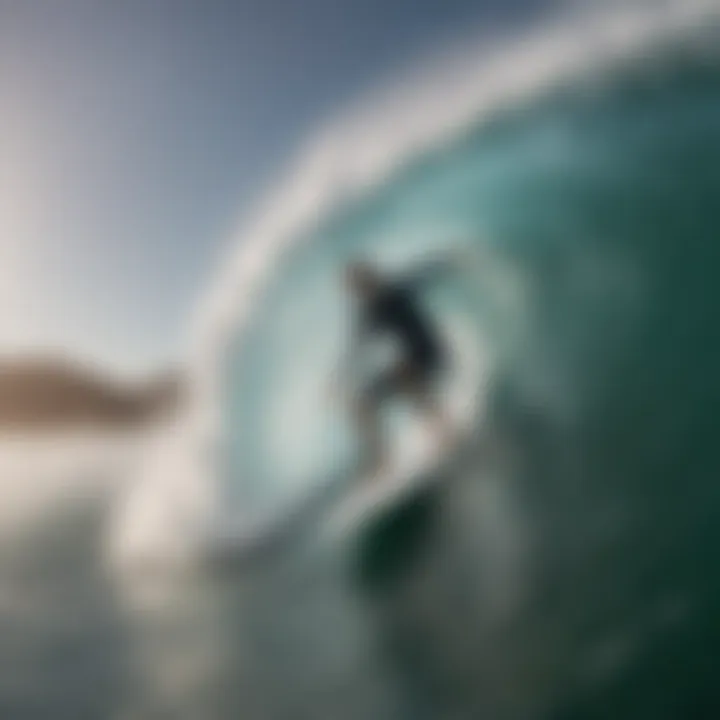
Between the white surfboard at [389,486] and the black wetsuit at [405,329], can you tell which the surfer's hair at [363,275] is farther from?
the white surfboard at [389,486]

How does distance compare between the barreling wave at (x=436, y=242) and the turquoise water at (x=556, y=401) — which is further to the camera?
the barreling wave at (x=436, y=242)

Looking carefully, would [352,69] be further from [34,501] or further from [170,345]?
[34,501]

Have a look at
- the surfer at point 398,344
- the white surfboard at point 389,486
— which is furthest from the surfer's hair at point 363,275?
the white surfboard at point 389,486

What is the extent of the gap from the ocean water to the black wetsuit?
17 mm

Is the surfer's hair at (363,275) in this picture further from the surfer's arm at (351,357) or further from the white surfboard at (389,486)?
the white surfboard at (389,486)

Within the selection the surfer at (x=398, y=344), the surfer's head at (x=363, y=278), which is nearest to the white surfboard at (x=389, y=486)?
→ the surfer at (x=398, y=344)

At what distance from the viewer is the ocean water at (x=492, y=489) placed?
0.95 m

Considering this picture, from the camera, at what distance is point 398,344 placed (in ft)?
3.51

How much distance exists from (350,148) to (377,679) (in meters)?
0.47

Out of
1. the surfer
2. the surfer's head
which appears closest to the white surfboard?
the surfer

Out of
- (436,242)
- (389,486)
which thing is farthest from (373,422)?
(436,242)

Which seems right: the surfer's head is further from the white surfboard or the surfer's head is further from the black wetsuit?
the white surfboard

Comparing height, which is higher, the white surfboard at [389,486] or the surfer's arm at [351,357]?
the surfer's arm at [351,357]

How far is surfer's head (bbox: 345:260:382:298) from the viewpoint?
43.0 inches
